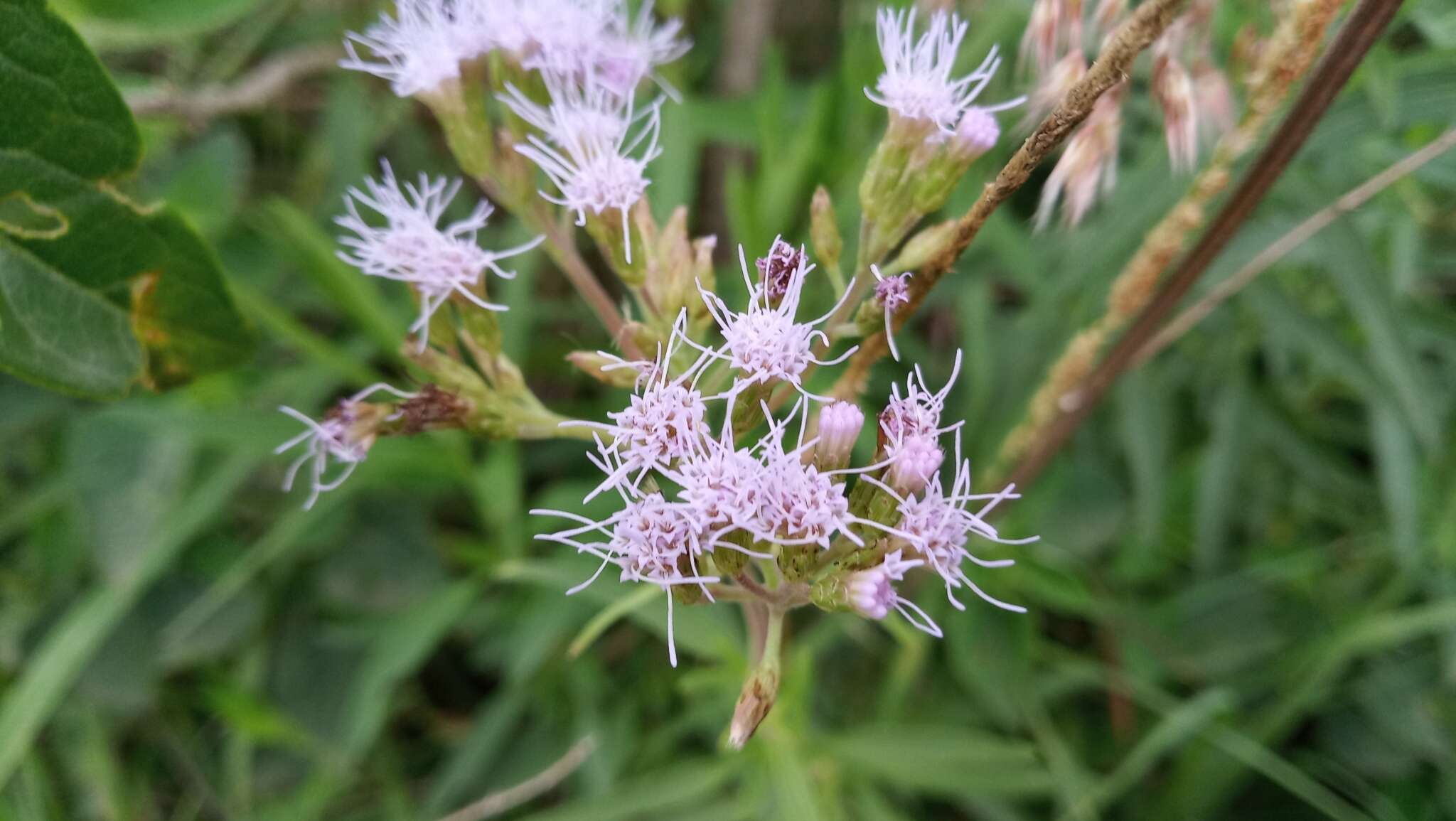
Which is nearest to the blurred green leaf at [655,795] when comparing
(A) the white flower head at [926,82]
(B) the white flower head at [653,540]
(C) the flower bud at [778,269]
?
(B) the white flower head at [653,540]

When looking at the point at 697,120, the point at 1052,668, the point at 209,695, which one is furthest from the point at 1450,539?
the point at 209,695

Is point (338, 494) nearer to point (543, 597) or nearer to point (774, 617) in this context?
point (543, 597)

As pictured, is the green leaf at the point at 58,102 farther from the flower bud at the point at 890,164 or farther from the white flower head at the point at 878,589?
the white flower head at the point at 878,589

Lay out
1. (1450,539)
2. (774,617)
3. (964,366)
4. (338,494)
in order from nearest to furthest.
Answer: (774,617), (1450,539), (338,494), (964,366)

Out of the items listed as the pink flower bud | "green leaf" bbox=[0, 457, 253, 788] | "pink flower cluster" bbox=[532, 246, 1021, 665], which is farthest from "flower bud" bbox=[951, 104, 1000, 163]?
"green leaf" bbox=[0, 457, 253, 788]

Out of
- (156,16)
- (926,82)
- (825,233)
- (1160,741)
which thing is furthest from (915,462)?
(156,16)

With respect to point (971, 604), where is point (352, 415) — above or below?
above

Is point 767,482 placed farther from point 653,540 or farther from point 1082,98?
point 1082,98
